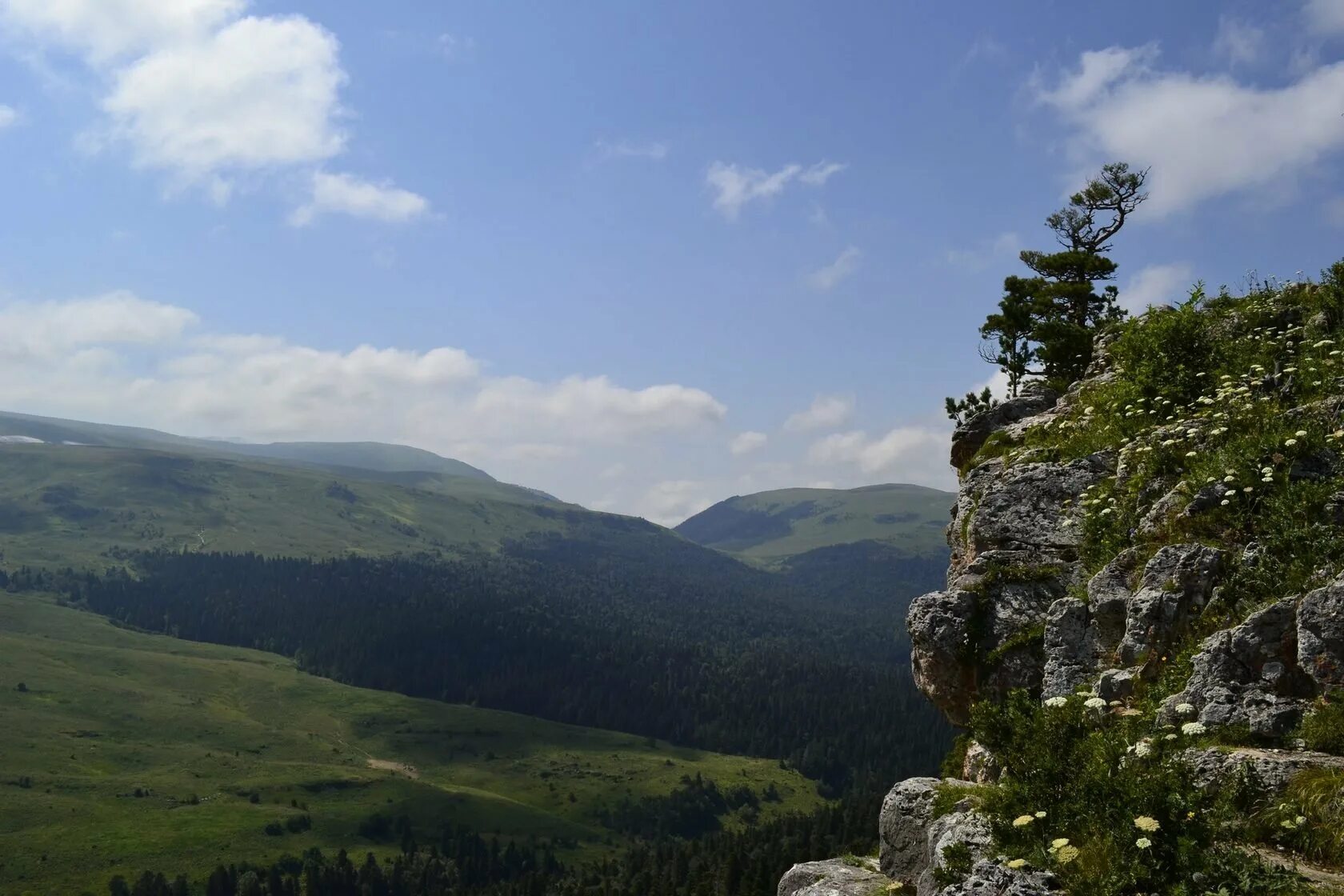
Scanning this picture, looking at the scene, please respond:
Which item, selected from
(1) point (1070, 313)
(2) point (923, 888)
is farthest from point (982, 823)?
(1) point (1070, 313)

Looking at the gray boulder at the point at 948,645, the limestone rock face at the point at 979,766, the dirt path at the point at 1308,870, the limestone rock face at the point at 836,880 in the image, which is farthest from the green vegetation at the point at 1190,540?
the limestone rock face at the point at 836,880

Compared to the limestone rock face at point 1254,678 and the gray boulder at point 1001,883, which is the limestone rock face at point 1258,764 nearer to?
the limestone rock face at point 1254,678

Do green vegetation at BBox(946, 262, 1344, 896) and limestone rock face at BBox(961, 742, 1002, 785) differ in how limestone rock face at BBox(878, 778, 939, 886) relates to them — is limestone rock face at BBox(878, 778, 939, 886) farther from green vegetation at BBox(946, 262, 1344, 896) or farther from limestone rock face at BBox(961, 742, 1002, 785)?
green vegetation at BBox(946, 262, 1344, 896)

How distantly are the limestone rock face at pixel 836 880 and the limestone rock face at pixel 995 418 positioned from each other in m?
25.8

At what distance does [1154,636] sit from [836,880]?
33.4 ft

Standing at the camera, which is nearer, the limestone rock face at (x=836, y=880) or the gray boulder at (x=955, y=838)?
the gray boulder at (x=955, y=838)

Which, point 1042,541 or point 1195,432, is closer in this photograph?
point 1195,432

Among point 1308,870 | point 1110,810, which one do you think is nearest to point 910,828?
point 1110,810

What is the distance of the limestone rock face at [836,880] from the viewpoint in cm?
2135

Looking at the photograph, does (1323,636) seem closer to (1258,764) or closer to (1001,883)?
(1258,764)

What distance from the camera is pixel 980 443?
4475 cm

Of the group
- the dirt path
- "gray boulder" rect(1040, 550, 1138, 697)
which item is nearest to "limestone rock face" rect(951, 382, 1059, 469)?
"gray boulder" rect(1040, 550, 1138, 697)

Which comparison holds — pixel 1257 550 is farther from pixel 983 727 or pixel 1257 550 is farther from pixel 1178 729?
pixel 983 727

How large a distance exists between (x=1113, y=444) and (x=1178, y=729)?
617 inches
